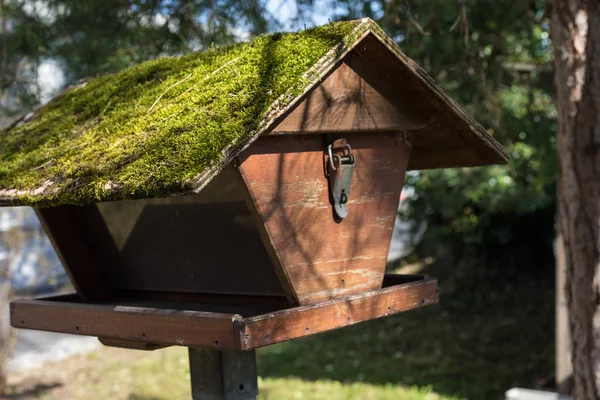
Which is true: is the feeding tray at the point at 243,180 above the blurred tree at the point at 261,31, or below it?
below

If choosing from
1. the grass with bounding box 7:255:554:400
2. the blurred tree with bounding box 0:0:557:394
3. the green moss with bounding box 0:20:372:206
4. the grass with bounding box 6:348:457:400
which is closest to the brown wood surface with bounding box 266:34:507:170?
the green moss with bounding box 0:20:372:206

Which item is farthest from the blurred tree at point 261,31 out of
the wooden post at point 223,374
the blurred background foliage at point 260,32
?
the wooden post at point 223,374

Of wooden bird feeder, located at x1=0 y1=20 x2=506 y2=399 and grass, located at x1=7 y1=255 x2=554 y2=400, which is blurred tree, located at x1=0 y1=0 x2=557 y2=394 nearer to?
wooden bird feeder, located at x1=0 y1=20 x2=506 y2=399

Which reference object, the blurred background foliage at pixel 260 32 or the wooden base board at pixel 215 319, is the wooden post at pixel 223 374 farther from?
the blurred background foliage at pixel 260 32

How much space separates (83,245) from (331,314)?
1109 millimetres

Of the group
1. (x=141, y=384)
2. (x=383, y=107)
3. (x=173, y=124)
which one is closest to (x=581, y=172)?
(x=383, y=107)

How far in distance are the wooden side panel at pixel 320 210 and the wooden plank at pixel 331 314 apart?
0.21ft

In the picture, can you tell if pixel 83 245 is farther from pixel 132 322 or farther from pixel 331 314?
pixel 331 314

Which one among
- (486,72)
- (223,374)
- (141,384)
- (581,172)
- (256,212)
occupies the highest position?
(486,72)

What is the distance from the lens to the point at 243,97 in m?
1.88

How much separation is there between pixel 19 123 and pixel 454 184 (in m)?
4.88

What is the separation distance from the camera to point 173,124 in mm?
1913

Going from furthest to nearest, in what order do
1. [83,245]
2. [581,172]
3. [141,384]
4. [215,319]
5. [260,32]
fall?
[141,384], [260,32], [581,172], [83,245], [215,319]

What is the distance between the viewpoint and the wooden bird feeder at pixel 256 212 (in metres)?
1.88
